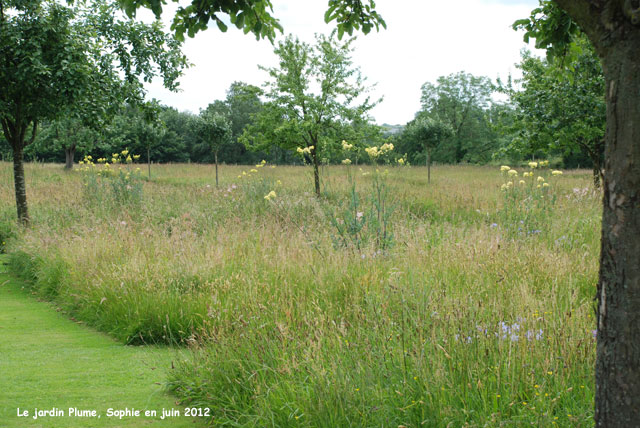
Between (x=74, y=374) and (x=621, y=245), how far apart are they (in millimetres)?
3937

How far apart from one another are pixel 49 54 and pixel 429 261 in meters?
7.73

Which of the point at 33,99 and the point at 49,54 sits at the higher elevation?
the point at 49,54

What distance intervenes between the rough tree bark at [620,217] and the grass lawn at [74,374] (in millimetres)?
2460

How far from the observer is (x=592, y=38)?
6.49 feet

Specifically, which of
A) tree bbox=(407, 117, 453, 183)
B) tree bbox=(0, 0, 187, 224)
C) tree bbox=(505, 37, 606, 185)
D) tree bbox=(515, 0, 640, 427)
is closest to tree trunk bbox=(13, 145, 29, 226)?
tree bbox=(0, 0, 187, 224)

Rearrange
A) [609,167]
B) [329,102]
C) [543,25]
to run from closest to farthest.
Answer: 1. [609,167]
2. [543,25]
3. [329,102]

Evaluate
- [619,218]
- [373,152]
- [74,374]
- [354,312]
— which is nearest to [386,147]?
[373,152]

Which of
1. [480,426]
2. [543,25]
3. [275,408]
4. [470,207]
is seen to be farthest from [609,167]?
[470,207]

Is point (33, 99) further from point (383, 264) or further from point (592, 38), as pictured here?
point (592, 38)

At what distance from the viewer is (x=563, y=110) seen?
14859 millimetres

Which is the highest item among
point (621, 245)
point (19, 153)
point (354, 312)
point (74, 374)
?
point (19, 153)

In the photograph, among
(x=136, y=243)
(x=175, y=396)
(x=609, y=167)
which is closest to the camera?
(x=609, y=167)

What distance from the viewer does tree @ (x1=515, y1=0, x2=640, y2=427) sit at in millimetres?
1777

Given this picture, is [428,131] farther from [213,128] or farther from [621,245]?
[621,245]
